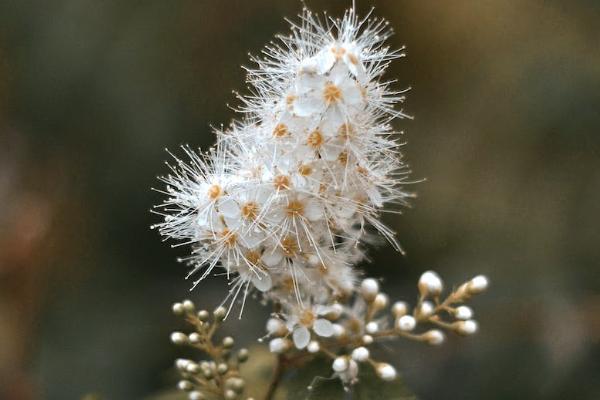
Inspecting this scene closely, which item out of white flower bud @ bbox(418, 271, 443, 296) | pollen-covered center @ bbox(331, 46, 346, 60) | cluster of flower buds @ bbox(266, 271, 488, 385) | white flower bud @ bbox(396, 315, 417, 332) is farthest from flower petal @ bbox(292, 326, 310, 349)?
pollen-covered center @ bbox(331, 46, 346, 60)

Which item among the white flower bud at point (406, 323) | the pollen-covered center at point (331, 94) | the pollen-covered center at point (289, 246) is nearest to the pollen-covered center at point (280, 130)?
the pollen-covered center at point (331, 94)

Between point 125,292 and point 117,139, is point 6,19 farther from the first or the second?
point 125,292

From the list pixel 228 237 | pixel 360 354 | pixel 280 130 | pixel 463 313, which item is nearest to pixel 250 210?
pixel 228 237

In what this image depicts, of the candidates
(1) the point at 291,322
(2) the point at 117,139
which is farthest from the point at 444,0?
(1) the point at 291,322

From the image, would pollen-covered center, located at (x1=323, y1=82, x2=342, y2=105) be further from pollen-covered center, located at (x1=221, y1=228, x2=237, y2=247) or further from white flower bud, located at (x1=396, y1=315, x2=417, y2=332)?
white flower bud, located at (x1=396, y1=315, x2=417, y2=332)

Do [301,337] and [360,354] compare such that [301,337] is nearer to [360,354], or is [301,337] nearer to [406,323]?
[360,354]

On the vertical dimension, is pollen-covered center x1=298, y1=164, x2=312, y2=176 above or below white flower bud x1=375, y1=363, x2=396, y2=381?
above
